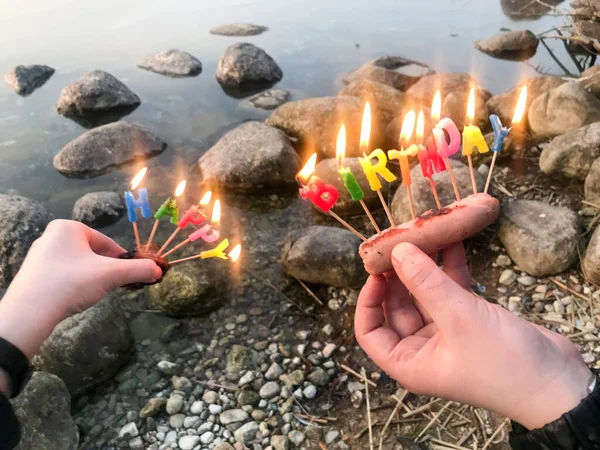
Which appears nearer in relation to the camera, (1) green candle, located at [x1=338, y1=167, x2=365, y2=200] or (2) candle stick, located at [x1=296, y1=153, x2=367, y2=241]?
(1) green candle, located at [x1=338, y1=167, x2=365, y2=200]

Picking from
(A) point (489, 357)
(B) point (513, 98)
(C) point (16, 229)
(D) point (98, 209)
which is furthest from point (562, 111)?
(C) point (16, 229)

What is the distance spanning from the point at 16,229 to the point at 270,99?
594cm

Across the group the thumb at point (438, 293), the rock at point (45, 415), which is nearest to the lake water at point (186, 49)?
the rock at point (45, 415)

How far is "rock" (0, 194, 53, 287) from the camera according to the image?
585 cm

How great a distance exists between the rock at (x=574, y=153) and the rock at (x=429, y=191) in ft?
3.62

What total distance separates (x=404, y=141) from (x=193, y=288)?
131 inches

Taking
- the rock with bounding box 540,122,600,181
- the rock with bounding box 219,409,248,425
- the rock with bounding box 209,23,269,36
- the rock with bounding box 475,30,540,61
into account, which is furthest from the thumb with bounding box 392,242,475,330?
the rock with bounding box 209,23,269,36

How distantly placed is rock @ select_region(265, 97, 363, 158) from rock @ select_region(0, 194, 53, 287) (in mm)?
4355

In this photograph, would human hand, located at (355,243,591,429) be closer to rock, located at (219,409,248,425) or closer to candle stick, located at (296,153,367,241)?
candle stick, located at (296,153,367,241)

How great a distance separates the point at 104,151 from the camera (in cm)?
812

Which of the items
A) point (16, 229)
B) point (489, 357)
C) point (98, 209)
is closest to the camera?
point (489, 357)

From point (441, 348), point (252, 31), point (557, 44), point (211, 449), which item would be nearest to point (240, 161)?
point (211, 449)

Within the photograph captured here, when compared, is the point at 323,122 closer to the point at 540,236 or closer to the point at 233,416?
the point at 540,236

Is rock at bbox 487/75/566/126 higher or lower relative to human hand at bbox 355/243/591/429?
lower
